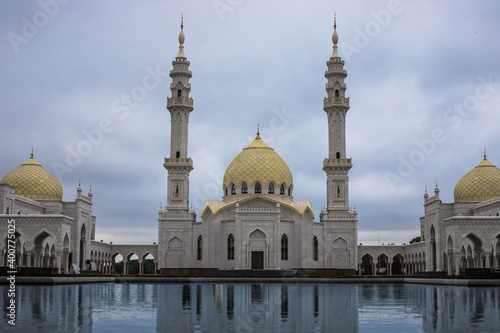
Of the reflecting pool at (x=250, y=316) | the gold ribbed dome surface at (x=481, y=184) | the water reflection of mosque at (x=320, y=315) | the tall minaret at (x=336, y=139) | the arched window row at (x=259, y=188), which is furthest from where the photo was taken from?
the arched window row at (x=259, y=188)

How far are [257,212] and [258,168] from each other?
Answer: 5.00 metres

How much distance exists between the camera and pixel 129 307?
15.9 m

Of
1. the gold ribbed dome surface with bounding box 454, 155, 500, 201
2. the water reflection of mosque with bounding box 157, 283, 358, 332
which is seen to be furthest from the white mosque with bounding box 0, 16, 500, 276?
the water reflection of mosque with bounding box 157, 283, 358, 332

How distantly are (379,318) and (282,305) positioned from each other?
3690mm

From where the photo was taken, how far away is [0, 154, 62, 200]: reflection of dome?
51.2m

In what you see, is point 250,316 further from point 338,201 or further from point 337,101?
point 337,101

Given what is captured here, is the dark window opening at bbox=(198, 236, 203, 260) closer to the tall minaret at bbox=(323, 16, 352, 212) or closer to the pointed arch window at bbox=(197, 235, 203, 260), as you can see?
the pointed arch window at bbox=(197, 235, 203, 260)

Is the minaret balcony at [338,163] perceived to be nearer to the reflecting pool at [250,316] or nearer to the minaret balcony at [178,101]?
the minaret balcony at [178,101]

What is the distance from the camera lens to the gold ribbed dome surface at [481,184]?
5109cm

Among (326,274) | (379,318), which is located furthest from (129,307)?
(326,274)

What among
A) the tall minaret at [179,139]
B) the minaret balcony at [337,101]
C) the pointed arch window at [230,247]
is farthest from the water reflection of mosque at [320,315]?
the minaret balcony at [337,101]

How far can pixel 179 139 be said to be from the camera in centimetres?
5353

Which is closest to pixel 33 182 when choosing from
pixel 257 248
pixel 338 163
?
pixel 257 248

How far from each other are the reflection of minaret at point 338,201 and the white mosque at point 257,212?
0.08 metres
